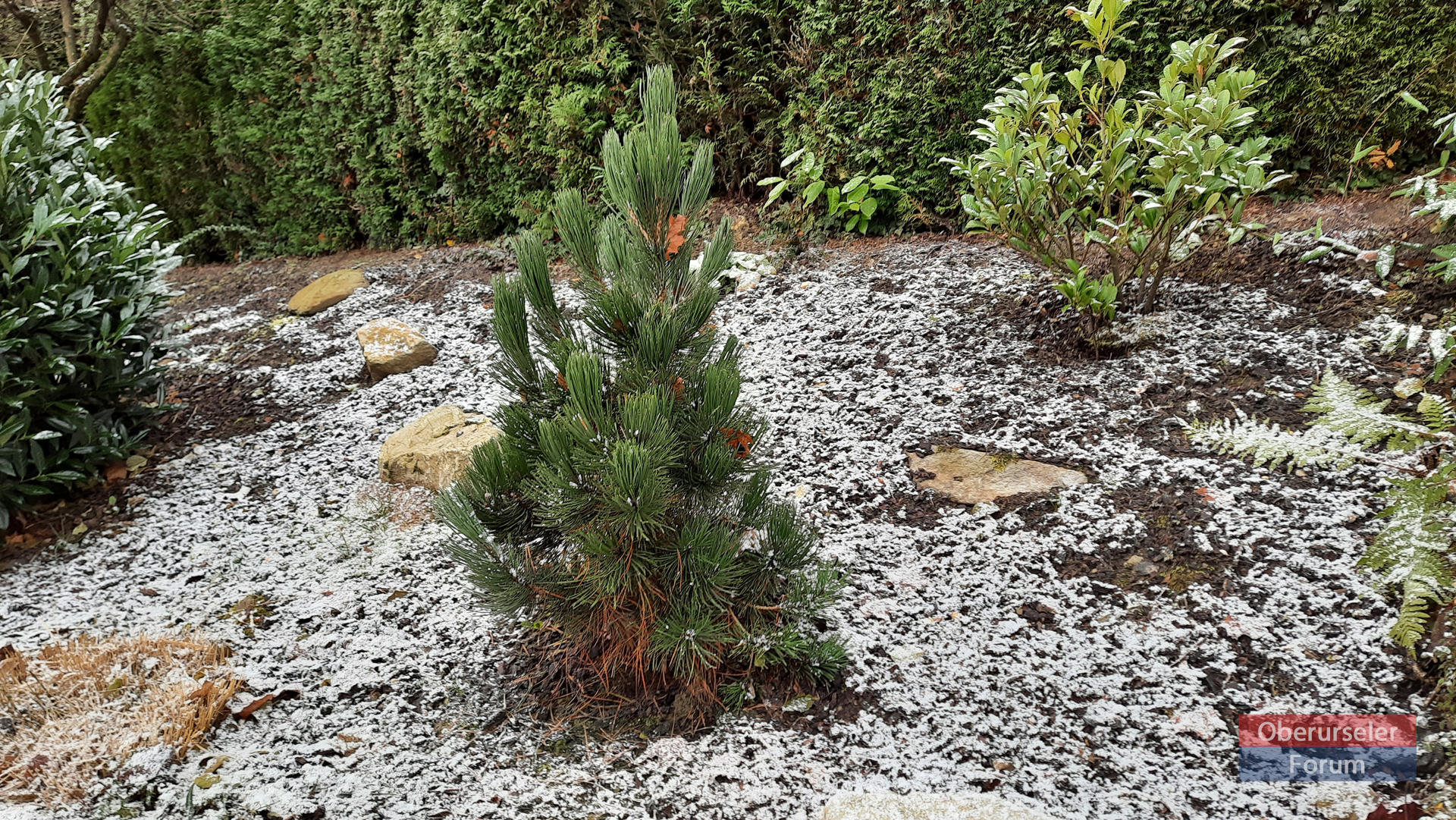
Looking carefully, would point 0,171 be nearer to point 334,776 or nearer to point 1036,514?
point 334,776

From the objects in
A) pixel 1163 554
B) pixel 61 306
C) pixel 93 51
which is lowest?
pixel 1163 554

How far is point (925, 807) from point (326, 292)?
520 centimetres

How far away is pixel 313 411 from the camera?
4293 millimetres

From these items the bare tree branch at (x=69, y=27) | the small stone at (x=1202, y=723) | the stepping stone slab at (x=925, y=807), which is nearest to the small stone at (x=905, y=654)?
the stepping stone slab at (x=925, y=807)

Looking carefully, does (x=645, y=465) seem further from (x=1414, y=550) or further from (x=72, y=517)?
(x=72, y=517)

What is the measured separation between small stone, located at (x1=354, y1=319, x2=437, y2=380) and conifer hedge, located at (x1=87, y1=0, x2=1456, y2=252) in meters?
1.68

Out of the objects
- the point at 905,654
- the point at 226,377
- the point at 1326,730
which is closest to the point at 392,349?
the point at 226,377

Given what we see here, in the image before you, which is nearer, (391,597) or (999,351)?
(391,597)

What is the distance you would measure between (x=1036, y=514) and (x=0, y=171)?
4174 mm

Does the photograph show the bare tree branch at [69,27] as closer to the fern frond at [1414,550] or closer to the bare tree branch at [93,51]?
the bare tree branch at [93,51]

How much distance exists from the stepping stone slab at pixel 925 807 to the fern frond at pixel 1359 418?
177 centimetres

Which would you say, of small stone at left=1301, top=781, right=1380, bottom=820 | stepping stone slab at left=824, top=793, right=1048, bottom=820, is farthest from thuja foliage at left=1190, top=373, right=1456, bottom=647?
stepping stone slab at left=824, top=793, right=1048, bottom=820

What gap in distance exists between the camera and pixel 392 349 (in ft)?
14.7

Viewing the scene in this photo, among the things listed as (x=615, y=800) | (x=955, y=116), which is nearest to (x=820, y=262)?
(x=955, y=116)
